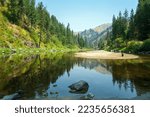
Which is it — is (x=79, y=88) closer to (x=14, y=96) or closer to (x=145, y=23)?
(x=14, y=96)

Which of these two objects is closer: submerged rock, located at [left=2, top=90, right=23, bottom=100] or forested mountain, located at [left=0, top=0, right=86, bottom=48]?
submerged rock, located at [left=2, top=90, right=23, bottom=100]

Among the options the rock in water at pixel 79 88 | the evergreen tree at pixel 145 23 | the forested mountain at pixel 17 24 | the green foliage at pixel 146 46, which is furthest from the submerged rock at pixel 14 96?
the evergreen tree at pixel 145 23

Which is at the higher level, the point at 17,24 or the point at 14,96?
the point at 17,24

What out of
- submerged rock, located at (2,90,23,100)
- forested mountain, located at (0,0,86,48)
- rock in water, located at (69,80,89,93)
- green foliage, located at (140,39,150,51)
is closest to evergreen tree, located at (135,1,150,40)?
green foliage, located at (140,39,150,51)

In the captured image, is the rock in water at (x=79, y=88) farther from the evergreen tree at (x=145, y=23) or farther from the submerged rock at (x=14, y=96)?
the evergreen tree at (x=145, y=23)

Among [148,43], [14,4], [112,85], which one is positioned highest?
[14,4]

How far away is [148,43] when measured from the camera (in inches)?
2648

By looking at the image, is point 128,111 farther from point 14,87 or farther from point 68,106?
point 14,87

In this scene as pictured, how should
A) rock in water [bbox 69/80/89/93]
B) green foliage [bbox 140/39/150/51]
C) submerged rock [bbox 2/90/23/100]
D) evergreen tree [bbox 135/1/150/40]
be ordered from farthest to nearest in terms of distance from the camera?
1. evergreen tree [bbox 135/1/150/40]
2. green foliage [bbox 140/39/150/51]
3. rock in water [bbox 69/80/89/93]
4. submerged rock [bbox 2/90/23/100]

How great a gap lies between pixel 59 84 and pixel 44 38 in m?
105

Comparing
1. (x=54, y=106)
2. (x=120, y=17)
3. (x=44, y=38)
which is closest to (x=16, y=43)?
(x=44, y=38)

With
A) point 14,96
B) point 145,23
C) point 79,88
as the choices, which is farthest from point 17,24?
point 14,96

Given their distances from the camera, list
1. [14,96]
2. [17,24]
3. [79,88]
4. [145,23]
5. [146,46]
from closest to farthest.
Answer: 1. [14,96]
2. [79,88]
3. [146,46]
4. [145,23]
5. [17,24]

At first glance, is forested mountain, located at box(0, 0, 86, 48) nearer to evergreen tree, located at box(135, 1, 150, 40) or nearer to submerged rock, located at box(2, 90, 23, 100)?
evergreen tree, located at box(135, 1, 150, 40)
